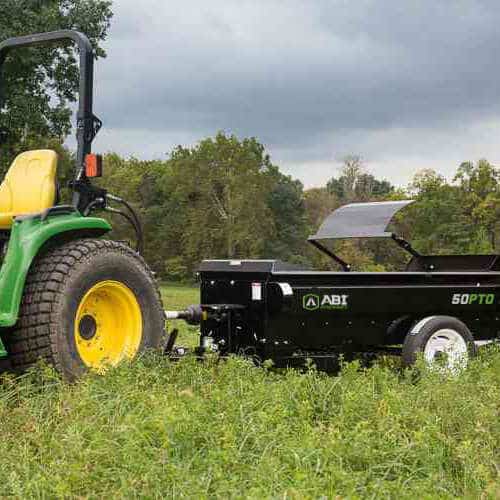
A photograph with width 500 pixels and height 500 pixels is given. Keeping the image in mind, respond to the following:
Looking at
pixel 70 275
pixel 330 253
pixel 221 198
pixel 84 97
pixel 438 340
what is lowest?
pixel 438 340

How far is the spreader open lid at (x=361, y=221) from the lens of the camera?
270 inches

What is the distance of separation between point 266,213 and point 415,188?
7.10m

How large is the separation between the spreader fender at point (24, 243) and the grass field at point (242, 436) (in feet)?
1.33

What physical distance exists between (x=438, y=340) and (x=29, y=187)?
3.08m

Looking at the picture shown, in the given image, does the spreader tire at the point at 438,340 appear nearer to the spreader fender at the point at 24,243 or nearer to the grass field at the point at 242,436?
the grass field at the point at 242,436

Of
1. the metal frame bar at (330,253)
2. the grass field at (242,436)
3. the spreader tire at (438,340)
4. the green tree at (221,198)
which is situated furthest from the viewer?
the green tree at (221,198)

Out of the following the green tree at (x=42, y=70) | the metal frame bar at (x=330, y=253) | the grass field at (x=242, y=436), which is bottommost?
the grass field at (x=242, y=436)

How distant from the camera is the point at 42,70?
18094mm

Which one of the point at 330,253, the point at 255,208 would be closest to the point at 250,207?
the point at 255,208

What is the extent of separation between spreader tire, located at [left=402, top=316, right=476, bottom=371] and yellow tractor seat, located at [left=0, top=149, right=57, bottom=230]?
266cm

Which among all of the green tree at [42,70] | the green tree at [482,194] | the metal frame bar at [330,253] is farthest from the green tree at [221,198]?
the metal frame bar at [330,253]

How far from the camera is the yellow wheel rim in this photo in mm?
4969

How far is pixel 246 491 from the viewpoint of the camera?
3096mm

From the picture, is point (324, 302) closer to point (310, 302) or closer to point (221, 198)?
point (310, 302)
